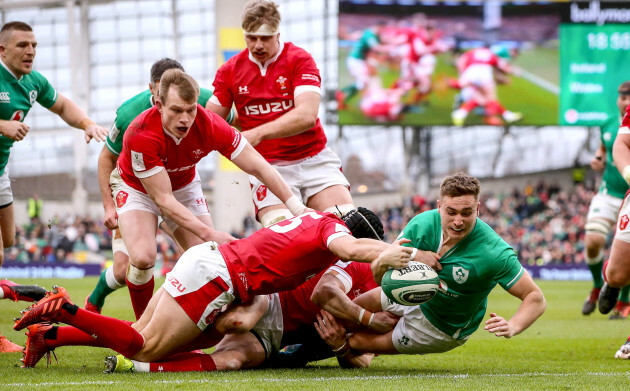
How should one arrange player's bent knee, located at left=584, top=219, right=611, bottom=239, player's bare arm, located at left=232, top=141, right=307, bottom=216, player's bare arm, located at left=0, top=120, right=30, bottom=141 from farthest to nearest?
player's bent knee, located at left=584, top=219, right=611, bottom=239, player's bare arm, located at left=0, top=120, right=30, bottom=141, player's bare arm, located at left=232, top=141, right=307, bottom=216

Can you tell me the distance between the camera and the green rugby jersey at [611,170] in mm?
10227

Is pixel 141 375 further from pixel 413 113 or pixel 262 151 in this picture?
pixel 413 113

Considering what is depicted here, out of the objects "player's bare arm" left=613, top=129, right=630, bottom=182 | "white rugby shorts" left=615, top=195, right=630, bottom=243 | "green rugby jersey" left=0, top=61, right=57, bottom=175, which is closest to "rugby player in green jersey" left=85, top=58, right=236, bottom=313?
"green rugby jersey" left=0, top=61, right=57, bottom=175

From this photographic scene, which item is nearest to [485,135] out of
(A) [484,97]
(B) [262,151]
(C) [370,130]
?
(C) [370,130]

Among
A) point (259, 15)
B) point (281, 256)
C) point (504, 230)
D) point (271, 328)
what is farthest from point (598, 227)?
point (504, 230)

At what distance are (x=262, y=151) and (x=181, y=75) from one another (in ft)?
5.49

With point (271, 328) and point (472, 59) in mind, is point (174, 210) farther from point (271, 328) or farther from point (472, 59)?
point (472, 59)

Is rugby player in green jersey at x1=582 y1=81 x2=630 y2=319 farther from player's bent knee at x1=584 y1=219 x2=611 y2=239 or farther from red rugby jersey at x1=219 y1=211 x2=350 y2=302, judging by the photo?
red rugby jersey at x1=219 y1=211 x2=350 y2=302

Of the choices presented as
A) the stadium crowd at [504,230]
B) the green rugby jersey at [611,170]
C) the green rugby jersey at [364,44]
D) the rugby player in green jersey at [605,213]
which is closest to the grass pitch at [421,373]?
the rugby player in green jersey at [605,213]

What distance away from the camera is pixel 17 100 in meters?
7.04

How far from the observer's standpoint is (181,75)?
5391 mm

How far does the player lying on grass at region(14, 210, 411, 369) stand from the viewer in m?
4.93

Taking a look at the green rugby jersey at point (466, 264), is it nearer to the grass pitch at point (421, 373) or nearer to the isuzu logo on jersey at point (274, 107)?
the grass pitch at point (421, 373)

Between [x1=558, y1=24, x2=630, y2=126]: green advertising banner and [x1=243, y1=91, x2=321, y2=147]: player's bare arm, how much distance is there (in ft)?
48.5
